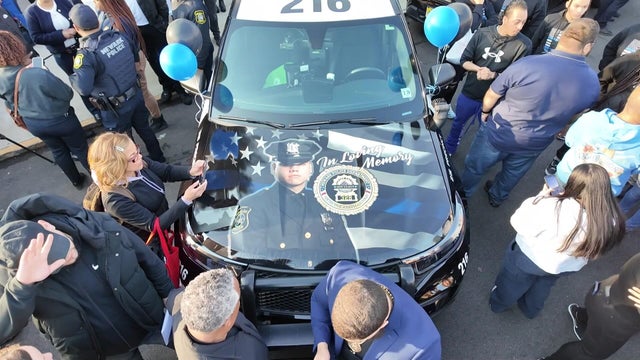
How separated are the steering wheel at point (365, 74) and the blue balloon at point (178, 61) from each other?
1383mm

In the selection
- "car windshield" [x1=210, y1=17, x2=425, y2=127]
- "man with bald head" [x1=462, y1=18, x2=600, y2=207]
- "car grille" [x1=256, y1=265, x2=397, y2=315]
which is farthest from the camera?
"car windshield" [x1=210, y1=17, x2=425, y2=127]

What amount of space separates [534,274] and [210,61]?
16.2 feet

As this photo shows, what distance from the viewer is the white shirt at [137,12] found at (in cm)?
481

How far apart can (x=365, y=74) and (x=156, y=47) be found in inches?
139

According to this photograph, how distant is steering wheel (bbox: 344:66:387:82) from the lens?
3.28 metres

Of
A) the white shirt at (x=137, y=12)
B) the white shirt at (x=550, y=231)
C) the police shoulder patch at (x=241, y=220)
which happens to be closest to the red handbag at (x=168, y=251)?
the police shoulder patch at (x=241, y=220)

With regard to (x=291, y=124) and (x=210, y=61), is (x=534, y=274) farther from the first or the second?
(x=210, y=61)

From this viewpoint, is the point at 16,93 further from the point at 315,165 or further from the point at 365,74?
the point at 365,74

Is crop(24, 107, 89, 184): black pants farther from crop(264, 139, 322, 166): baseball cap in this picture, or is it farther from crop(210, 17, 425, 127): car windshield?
crop(264, 139, 322, 166): baseball cap

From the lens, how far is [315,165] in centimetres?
288

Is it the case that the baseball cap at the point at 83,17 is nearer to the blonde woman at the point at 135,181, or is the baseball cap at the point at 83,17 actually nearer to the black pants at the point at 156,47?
the blonde woman at the point at 135,181

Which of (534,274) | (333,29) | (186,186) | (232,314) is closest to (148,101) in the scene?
(186,186)

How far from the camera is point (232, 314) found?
1.77m

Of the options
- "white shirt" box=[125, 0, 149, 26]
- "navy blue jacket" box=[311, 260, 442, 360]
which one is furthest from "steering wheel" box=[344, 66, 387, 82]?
"white shirt" box=[125, 0, 149, 26]
